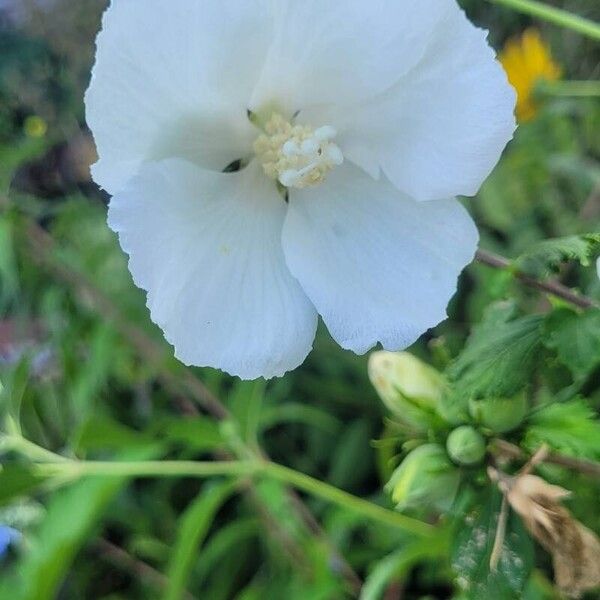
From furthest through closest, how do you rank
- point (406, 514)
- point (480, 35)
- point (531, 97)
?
point (531, 97), point (406, 514), point (480, 35)

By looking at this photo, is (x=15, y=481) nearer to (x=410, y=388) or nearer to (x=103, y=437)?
(x=103, y=437)

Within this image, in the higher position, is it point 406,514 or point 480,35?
point 480,35

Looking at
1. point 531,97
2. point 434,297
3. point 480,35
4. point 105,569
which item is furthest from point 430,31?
point 105,569

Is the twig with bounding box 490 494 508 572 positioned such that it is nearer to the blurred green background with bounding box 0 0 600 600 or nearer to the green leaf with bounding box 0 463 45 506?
the blurred green background with bounding box 0 0 600 600

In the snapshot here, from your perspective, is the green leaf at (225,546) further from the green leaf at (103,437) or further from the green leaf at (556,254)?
the green leaf at (556,254)

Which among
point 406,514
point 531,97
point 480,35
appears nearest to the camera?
point 480,35

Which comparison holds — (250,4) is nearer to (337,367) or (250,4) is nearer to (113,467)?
(113,467)

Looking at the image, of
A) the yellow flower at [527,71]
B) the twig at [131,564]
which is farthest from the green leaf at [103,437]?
the yellow flower at [527,71]

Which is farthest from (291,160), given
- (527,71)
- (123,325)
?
(527,71)
